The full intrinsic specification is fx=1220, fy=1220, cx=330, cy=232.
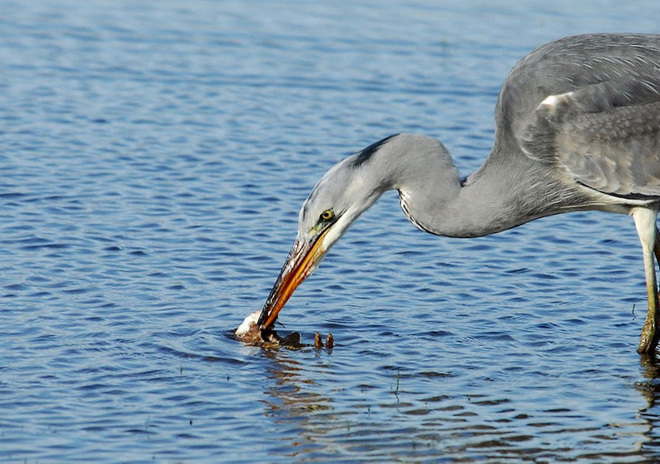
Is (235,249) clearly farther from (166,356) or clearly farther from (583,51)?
(583,51)

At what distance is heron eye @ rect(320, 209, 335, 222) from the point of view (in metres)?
7.89

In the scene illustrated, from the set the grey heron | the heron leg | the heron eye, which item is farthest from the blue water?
the heron eye

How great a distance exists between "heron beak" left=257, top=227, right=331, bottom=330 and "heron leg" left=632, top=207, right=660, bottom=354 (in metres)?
2.28

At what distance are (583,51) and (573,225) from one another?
3.39 metres

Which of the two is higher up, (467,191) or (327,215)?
(467,191)

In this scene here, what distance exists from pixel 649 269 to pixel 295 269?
8.45 feet

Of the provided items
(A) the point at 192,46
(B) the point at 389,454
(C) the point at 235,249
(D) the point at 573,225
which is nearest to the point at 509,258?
(D) the point at 573,225

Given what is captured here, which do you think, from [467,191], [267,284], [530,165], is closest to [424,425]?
[467,191]

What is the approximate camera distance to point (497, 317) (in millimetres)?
9172

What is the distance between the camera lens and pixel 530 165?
320 inches

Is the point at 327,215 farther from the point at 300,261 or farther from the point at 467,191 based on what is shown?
the point at 467,191

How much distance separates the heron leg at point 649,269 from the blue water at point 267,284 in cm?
19

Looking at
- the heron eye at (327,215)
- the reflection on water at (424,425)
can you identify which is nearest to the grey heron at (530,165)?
the heron eye at (327,215)

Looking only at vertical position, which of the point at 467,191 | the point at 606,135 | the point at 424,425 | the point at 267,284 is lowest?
the point at 267,284
